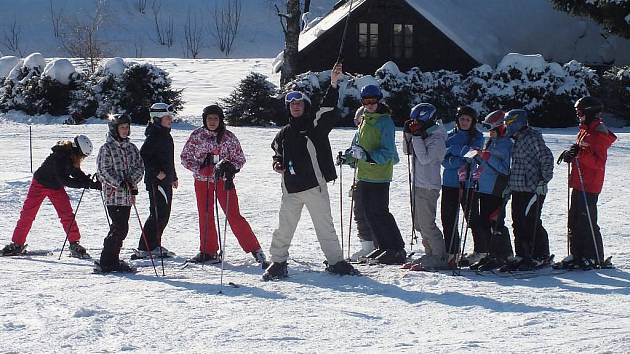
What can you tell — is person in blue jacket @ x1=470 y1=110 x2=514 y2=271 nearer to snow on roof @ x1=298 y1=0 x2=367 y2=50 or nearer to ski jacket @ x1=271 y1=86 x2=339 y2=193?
ski jacket @ x1=271 y1=86 x2=339 y2=193

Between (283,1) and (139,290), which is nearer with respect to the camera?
(139,290)

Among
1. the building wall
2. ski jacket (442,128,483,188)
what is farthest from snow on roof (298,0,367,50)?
ski jacket (442,128,483,188)

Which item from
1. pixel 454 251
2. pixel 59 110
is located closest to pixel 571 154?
pixel 454 251

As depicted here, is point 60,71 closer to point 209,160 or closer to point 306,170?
point 209,160

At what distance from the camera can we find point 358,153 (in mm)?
9219

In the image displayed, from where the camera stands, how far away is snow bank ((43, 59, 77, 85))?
27188mm

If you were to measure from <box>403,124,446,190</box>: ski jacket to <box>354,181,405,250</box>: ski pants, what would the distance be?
361mm

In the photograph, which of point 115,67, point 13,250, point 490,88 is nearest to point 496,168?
point 13,250

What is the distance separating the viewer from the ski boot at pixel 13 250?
10562 mm

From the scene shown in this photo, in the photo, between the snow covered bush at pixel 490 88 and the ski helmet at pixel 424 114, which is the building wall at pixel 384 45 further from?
the ski helmet at pixel 424 114

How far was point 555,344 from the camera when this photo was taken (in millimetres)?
6629

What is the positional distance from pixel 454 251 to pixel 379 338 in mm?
2725

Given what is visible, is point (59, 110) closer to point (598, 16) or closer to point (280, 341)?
point (598, 16)

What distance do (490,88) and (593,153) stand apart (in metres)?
15.8
